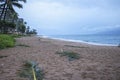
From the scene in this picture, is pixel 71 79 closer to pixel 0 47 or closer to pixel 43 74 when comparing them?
pixel 43 74

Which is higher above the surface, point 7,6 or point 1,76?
point 7,6

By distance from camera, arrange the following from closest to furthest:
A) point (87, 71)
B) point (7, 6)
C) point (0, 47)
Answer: point (87, 71), point (0, 47), point (7, 6)

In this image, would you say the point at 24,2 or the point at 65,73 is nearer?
the point at 65,73

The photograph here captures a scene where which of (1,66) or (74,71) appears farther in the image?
(1,66)

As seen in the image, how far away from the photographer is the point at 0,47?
1430cm

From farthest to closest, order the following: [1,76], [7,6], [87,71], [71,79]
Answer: [7,6], [87,71], [1,76], [71,79]

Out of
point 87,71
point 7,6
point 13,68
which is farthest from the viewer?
point 7,6

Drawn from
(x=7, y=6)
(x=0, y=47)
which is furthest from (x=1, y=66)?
(x=7, y=6)

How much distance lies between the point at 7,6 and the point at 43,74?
2728 centimetres

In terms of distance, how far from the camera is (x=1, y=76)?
21.4ft

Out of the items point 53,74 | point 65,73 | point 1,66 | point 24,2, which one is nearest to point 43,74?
point 53,74

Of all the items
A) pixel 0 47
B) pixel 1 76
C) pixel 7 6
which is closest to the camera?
pixel 1 76

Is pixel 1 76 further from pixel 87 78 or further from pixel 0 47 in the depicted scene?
pixel 0 47

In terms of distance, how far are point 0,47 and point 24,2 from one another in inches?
758
